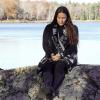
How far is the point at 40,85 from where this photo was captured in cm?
579

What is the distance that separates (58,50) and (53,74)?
11.5 inches

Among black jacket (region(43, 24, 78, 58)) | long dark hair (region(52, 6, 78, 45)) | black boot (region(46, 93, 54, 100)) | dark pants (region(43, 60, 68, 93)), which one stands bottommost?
black boot (region(46, 93, 54, 100))

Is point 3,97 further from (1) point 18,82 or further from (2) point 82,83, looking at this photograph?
(2) point 82,83

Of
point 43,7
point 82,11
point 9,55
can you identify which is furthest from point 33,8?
point 9,55

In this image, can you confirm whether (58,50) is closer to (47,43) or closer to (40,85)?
(47,43)

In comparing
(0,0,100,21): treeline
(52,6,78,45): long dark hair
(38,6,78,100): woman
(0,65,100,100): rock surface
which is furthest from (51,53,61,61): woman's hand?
(0,0,100,21): treeline

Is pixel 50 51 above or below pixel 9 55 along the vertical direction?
above

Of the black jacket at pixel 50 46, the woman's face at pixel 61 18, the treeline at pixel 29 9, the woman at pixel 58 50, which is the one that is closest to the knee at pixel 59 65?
the woman at pixel 58 50

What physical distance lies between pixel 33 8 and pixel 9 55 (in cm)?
1797

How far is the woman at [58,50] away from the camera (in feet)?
17.7

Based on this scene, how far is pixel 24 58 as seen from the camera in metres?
10.9

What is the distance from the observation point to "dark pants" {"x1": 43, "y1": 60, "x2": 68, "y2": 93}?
5380mm

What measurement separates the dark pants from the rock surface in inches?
7.6

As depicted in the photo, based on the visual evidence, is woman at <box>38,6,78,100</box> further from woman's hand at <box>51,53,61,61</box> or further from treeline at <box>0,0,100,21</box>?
treeline at <box>0,0,100,21</box>
